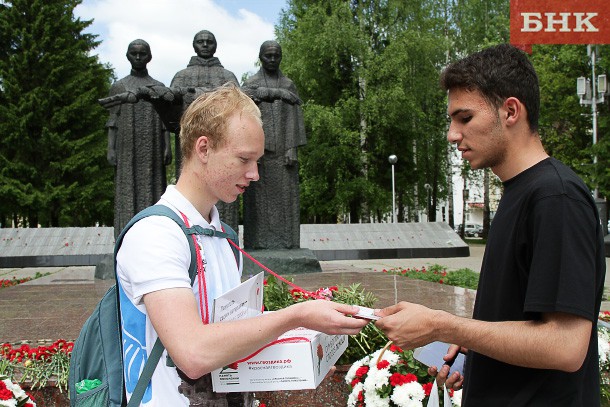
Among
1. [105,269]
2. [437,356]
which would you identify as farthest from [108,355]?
[105,269]

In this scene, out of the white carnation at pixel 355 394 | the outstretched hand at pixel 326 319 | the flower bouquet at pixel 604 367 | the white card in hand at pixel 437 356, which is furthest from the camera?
the flower bouquet at pixel 604 367

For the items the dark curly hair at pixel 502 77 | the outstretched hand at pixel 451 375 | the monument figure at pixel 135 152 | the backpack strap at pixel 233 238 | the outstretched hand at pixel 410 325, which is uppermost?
the monument figure at pixel 135 152

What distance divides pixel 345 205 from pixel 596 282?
962 inches

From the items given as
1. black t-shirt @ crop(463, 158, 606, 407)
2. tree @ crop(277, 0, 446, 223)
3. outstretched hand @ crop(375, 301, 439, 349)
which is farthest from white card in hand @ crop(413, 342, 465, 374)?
tree @ crop(277, 0, 446, 223)

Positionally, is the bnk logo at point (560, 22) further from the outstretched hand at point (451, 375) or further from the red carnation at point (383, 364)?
the outstretched hand at point (451, 375)

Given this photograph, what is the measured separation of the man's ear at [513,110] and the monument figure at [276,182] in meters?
7.05

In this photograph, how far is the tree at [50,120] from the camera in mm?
25594

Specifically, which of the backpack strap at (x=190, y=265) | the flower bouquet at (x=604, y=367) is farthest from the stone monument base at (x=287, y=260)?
the backpack strap at (x=190, y=265)

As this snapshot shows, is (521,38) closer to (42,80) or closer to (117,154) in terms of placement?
(117,154)

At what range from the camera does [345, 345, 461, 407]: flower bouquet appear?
2838mm

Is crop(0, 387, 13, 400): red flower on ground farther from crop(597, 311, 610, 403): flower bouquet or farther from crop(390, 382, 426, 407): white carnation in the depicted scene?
crop(597, 311, 610, 403): flower bouquet

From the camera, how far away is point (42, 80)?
26656 millimetres

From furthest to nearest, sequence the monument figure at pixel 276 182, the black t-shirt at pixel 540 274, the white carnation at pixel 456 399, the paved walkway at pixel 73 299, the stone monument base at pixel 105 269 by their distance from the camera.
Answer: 1. the stone monument base at pixel 105 269
2. the monument figure at pixel 276 182
3. the paved walkway at pixel 73 299
4. the white carnation at pixel 456 399
5. the black t-shirt at pixel 540 274

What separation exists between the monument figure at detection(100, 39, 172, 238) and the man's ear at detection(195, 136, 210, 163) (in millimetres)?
7191
